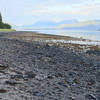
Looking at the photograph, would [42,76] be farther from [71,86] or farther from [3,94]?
[3,94]

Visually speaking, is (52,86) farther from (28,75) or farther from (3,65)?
(3,65)

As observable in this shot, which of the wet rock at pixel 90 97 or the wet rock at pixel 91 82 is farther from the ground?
the wet rock at pixel 91 82

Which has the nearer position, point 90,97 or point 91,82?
point 90,97

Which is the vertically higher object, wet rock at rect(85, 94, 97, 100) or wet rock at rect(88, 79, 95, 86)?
wet rock at rect(88, 79, 95, 86)

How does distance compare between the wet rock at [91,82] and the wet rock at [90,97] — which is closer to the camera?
the wet rock at [90,97]

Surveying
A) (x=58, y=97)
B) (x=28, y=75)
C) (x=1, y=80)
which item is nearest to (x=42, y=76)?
Result: (x=28, y=75)

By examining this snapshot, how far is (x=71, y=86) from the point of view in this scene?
8.66 metres

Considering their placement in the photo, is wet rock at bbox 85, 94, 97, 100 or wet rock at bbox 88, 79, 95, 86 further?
wet rock at bbox 88, 79, 95, 86

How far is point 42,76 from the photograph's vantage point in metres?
9.97

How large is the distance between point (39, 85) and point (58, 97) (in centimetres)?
150

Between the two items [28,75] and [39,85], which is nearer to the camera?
[39,85]

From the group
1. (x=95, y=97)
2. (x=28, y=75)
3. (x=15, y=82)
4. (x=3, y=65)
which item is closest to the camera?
(x=95, y=97)

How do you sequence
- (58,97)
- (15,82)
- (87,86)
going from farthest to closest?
(87,86), (15,82), (58,97)

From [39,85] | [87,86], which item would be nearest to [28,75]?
[39,85]
